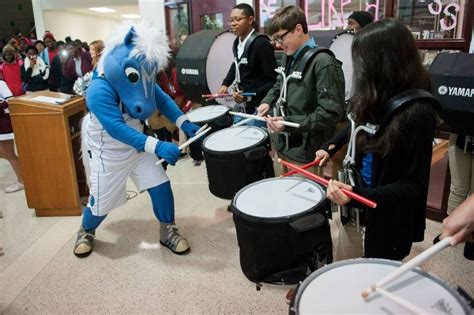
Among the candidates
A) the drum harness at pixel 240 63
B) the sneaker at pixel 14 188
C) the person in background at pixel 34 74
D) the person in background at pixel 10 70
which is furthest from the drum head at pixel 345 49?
the person in background at pixel 34 74

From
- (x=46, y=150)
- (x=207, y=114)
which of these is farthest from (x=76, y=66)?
(x=207, y=114)

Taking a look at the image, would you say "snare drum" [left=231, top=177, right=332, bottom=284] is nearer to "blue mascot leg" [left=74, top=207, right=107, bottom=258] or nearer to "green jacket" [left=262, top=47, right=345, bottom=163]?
"green jacket" [left=262, top=47, right=345, bottom=163]

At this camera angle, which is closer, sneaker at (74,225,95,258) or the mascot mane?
the mascot mane

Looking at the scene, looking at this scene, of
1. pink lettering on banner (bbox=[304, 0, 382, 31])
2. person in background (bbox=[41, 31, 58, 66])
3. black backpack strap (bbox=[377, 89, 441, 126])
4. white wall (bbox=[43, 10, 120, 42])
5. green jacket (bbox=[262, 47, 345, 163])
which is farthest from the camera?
white wall (bbox=[43, 10, 120, 42])

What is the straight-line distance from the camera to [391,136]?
1.25 meters

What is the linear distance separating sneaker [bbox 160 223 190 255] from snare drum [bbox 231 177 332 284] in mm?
944

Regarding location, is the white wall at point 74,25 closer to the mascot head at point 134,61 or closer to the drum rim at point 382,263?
the mascot head at point 134,61

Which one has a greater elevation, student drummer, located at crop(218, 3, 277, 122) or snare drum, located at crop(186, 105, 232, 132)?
student drummer, located at crop(218, 3, 277, 122)

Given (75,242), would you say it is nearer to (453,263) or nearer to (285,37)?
(285,37)

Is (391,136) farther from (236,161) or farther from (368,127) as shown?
(236,161)

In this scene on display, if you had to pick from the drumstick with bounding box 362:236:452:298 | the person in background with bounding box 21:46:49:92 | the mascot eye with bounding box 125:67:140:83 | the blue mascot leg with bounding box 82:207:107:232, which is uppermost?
the mascot eye with bounding box 125:67:140:83

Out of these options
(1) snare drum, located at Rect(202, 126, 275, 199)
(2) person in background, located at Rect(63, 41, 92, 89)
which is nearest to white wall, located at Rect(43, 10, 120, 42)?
(2) person in background, located at Rect(63, 41, 92, 89)

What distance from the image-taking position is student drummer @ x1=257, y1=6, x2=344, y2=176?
72.7 inches

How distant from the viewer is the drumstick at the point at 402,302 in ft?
2.80
